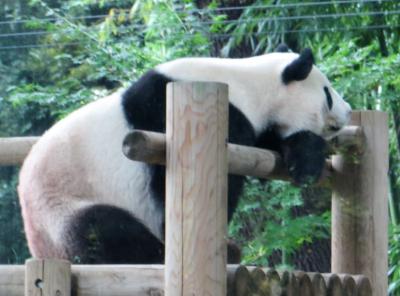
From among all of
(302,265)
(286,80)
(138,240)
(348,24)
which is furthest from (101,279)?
(348,24)

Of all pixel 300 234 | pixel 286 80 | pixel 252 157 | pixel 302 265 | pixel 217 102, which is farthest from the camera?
pixel 302 265

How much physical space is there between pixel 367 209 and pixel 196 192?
157 centimetres

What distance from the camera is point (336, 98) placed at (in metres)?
4.70

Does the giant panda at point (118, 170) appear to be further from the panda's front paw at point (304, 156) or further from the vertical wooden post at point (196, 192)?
the vertical wooden post at point (196, 192)

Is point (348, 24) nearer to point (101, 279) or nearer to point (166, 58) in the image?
point (166, 58)

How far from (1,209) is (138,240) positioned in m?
4.66

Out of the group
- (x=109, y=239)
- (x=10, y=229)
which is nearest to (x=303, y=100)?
(x=109, y=239)

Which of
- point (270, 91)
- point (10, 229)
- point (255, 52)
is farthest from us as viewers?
point (255, 52)

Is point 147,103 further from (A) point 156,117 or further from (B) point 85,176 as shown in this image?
(B) point 85,176

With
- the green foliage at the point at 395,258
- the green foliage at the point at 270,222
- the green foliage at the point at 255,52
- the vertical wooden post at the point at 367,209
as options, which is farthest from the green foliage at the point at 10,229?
the vertical wooden post at the point at 367,209

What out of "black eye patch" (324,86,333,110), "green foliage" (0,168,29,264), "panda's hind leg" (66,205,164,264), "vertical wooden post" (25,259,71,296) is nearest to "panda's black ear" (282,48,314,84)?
"black eye patch" (324,86,333,110)

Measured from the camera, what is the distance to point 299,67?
14.7 feet

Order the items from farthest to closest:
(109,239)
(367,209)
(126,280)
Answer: (367,209) → (109,239) → (126,280)

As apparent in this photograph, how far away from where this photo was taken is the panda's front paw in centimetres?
422
